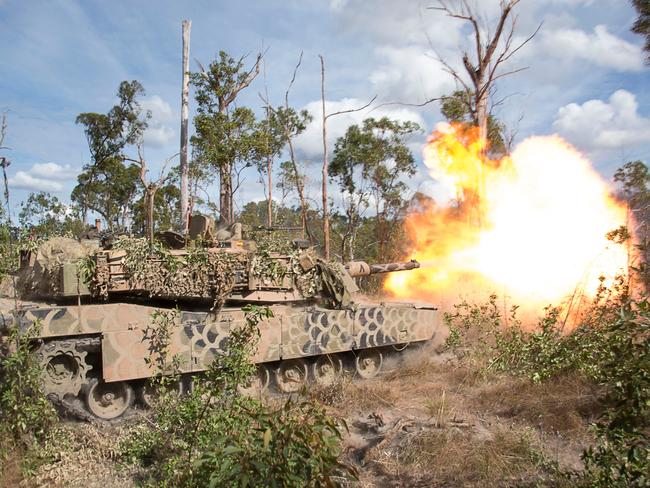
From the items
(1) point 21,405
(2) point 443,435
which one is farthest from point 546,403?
(1) point 21,405

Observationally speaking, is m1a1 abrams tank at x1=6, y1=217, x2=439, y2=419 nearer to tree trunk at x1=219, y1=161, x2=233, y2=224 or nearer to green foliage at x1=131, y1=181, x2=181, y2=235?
tree trunk at x1=219, y1=161, x2=233, y2=224

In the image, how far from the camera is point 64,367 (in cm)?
848

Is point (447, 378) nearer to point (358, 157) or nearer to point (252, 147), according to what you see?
point (252, 147)

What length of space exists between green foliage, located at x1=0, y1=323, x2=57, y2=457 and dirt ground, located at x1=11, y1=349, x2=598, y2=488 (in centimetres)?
43

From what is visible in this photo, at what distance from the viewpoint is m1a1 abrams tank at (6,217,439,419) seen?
332 inches

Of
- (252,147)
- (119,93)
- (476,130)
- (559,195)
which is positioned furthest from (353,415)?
(119,93)

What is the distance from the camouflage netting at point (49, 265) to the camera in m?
8.70

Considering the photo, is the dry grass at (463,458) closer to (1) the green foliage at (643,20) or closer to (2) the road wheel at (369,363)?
(2) the road wheel at (369,363)

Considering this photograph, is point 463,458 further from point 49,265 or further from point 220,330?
point 49,265

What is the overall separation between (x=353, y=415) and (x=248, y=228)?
582 cm

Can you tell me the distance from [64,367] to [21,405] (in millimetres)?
2423

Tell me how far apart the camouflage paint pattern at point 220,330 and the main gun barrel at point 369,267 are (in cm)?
109

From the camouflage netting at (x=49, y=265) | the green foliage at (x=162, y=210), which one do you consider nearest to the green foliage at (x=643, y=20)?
the camouflage netting at (x=49, y=265)

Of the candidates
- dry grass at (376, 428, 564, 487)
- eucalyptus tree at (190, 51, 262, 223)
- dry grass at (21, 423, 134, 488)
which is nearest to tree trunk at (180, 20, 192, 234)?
eucalyptus tree at (190, 51, 262, 223)
